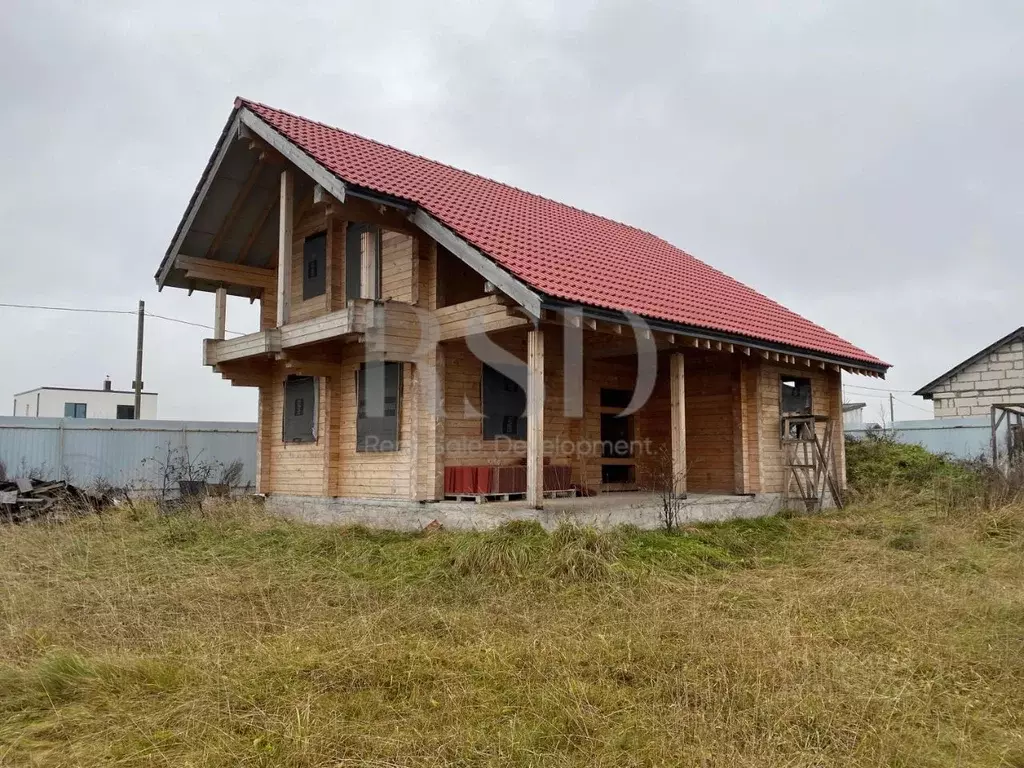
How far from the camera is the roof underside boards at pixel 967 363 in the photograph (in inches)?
816

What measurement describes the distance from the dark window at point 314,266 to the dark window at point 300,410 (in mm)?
1556

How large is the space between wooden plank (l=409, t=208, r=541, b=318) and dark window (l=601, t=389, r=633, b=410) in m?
5.19

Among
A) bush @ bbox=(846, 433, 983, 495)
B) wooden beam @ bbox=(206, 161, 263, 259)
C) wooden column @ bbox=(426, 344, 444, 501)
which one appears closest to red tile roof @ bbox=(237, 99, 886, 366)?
wooden beam @ bbox=(206, 161, 263, 259)

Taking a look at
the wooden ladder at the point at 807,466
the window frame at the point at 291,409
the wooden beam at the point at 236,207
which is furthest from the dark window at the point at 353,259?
the wooden ladder at the point at 807,466

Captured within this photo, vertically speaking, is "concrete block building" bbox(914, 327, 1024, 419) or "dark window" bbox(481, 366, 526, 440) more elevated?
"concrete block building" bbox(914, 327, 1024, 419)

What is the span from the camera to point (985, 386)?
21375 mm

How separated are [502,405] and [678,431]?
108 inches

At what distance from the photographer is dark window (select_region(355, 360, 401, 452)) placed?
11.3 m

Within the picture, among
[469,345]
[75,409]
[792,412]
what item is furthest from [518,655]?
[75,409]

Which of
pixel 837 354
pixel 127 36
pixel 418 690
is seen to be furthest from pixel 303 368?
pixel 837 354

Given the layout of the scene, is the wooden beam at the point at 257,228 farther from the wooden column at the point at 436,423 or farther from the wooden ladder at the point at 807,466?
the wooden ladder at the point at 807,466

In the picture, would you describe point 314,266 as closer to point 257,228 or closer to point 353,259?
point 353,259

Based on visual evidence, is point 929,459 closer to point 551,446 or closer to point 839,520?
point 839,520

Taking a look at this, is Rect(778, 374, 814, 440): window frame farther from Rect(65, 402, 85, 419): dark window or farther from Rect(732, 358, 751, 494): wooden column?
Rect(65, 402, 85, 419): dark window
